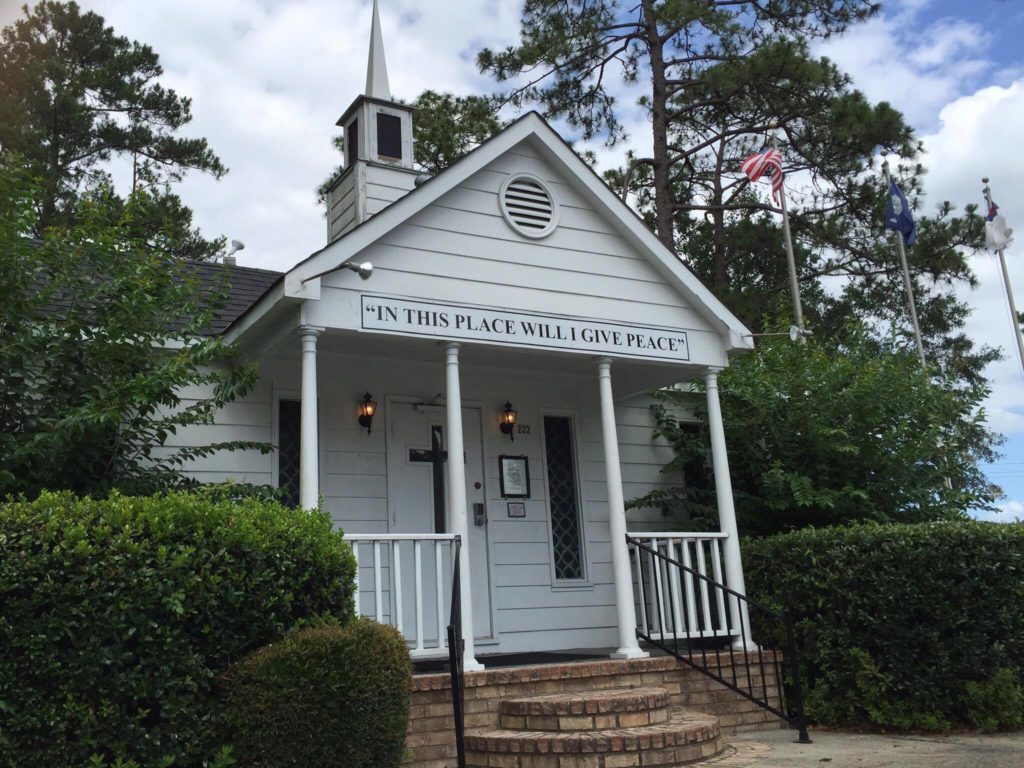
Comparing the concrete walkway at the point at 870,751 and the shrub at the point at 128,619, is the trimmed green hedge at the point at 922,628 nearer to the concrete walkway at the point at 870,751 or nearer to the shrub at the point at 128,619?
the concrete walkway at the point at 870,751

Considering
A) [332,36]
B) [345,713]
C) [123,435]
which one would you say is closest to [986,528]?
[345,713]

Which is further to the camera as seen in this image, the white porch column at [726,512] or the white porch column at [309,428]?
the white porch column at [726,512]

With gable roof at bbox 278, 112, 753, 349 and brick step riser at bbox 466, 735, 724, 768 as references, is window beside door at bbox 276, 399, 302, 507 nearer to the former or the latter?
gable roof at bbox 278, 112, 753, 349

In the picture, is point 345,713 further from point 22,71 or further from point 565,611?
point 22,71

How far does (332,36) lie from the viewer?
43.2 ft

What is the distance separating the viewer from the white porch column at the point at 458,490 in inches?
271

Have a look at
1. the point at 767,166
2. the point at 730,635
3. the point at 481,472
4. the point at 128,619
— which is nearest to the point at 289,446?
the point at 481,472

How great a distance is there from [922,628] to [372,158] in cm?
692

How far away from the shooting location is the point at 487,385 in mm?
9391

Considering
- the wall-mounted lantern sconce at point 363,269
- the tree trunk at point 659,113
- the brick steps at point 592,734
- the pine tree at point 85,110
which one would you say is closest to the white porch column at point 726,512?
the brick steps at point 592,734

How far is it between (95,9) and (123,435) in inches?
708

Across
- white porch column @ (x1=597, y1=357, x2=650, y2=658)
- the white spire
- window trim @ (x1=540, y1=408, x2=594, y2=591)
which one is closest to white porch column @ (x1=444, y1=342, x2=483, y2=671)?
white porch column @ (x1=597, y1=357, x2=650, y2=658)

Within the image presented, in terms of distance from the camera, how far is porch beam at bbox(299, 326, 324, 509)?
668 cm

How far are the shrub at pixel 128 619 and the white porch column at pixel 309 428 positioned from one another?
1395 millimetres
